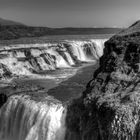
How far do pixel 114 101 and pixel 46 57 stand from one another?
23.6m

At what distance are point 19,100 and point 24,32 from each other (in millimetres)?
69391

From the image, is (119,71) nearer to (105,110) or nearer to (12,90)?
(105,110)

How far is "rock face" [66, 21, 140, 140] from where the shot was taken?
8984 mm

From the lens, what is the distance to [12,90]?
18.7 meters

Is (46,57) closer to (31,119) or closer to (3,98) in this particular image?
(3,98)

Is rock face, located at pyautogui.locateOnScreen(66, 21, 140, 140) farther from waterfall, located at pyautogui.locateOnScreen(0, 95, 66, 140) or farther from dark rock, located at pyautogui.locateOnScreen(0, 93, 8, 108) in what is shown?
dark rock, located at pyautogui.locateOnScreen(0, 93, 8, 108)

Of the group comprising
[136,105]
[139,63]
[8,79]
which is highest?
[139,63]

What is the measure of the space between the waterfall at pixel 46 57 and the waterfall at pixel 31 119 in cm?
1280

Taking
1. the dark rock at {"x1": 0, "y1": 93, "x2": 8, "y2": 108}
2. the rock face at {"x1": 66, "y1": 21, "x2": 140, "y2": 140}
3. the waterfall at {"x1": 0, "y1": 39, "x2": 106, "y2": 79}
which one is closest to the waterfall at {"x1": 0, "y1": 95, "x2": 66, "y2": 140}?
the rock face at {"x1": 66, "y1": 21, "x2": 140, "y2": 140}

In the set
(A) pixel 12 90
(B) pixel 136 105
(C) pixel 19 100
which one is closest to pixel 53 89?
(A) pixel 12 90

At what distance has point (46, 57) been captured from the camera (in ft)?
108

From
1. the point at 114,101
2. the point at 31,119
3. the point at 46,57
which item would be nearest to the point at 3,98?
the point at 31,119

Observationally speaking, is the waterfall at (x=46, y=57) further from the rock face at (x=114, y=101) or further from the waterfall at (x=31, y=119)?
the rock face at (x=114, y=101)

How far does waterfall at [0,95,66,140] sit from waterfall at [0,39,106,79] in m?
12.8
